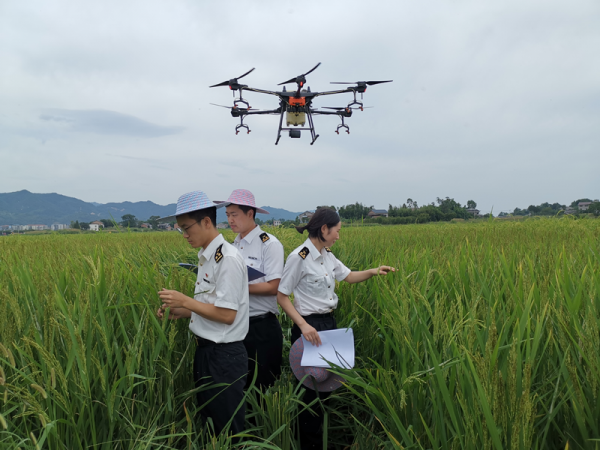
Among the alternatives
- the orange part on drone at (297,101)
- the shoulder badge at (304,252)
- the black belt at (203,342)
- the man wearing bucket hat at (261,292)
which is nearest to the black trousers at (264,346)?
the man wearing bucket hat at (261,292)

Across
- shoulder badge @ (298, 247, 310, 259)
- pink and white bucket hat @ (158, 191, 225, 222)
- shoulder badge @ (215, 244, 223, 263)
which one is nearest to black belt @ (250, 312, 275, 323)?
shoulder badge @ (298, 247, 310, 259)

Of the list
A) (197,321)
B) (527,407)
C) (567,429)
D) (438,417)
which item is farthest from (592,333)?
(197,321)

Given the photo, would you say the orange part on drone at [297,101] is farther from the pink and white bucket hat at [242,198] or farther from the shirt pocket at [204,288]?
the shirt pocket at [204,288]

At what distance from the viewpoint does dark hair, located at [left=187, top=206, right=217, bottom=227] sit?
229cm

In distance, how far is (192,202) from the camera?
2254 mm

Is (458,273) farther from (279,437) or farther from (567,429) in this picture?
(279,437)

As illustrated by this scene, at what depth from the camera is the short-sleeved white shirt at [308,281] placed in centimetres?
289

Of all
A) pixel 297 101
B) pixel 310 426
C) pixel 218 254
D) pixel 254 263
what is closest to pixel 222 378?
pixel 218 254

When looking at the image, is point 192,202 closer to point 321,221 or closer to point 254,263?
point 321,221

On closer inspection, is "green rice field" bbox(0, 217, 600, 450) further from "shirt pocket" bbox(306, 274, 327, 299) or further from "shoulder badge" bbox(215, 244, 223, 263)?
"shirt pocket" bbox(306, 274, 327, 299)

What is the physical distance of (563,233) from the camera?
703cm

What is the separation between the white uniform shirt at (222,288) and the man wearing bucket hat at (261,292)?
0.71m

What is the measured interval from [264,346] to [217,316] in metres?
1.12

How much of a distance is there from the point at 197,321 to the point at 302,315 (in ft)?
3.00
